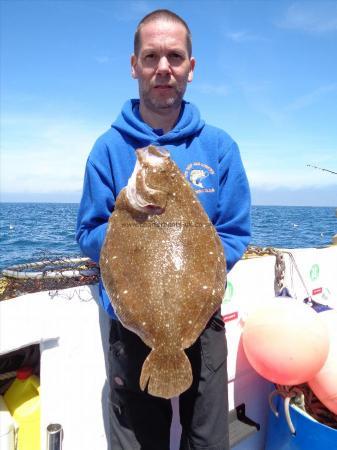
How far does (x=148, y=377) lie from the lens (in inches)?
74.2

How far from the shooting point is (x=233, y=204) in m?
2.60

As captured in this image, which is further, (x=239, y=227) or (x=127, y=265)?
(x=239, y=227)

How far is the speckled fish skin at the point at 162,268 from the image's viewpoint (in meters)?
1.88

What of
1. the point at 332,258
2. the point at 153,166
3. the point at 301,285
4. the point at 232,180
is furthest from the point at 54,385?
the point at 332,258

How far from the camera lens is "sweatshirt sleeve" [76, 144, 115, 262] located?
7.66 feet

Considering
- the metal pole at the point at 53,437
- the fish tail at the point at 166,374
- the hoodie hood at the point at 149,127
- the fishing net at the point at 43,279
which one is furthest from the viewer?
the fishing net at the point at 43,279

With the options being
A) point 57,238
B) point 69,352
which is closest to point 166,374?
point 69,352

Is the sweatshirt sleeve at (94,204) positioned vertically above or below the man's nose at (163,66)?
below

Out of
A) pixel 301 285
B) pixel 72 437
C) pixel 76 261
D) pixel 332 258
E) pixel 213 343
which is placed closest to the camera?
pixel 213 343

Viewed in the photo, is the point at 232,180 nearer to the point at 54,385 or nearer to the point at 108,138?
the point at 108,138

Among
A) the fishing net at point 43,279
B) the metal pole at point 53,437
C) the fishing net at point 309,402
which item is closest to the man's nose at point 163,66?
the fishing net at point 43,279

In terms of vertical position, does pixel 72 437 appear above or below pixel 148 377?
below

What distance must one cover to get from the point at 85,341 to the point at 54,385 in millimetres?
348

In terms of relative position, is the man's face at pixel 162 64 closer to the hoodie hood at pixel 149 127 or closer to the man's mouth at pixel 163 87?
the man's mouth at pixel 163 87
